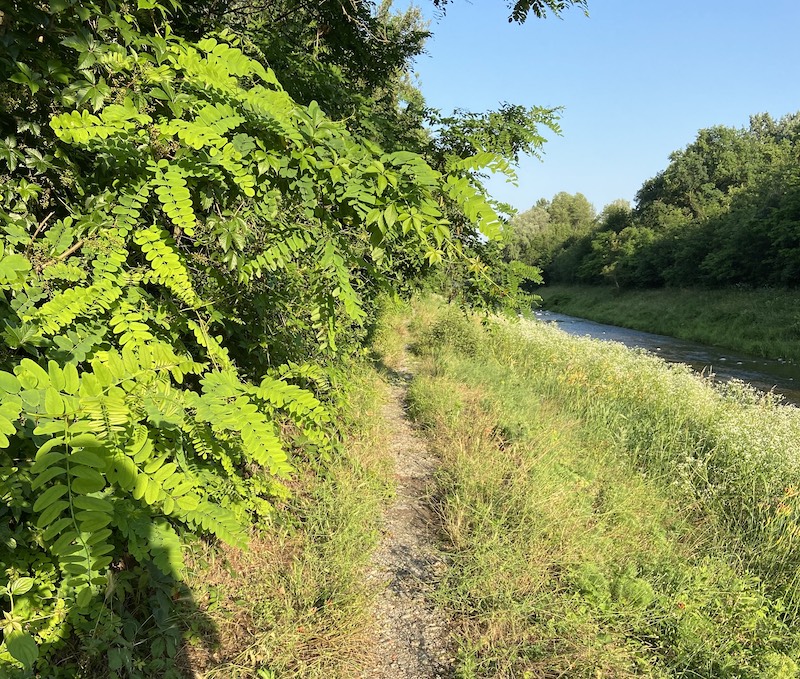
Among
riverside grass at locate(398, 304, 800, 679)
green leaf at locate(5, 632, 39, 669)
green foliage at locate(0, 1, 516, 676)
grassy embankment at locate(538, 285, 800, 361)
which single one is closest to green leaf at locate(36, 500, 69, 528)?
green foliage at locate(0, 1, 516, 676)

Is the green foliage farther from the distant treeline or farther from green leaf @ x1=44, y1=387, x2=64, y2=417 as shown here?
the distant treeline

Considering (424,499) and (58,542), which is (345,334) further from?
(58,542)

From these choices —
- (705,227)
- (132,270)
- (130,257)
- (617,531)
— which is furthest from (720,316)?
(132,270)

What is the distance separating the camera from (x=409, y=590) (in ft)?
10.6

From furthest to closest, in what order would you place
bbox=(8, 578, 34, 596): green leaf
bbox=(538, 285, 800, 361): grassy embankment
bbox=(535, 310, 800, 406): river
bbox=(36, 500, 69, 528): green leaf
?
bbox=(538, 285, 800, 361): grassy embankment
bbox=(535, 310, 800, 406): river
bbox=(8, 578, 34, 596): green leaf
bbox=(36, 500, 69, 528): green leaf

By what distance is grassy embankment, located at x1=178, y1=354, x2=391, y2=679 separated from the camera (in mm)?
2447

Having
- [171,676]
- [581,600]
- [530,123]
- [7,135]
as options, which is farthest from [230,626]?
[530,123]

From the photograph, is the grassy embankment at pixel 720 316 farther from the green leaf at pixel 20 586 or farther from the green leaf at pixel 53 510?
the green leaf at pixel 53 510

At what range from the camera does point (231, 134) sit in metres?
1.74

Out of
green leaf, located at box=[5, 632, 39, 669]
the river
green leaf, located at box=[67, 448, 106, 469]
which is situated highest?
the river

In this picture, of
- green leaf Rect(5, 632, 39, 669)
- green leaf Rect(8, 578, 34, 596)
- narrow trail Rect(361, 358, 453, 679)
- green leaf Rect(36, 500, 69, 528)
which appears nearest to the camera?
green leaf Rect(36, 500, 69, 528)

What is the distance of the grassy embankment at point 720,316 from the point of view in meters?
19.1

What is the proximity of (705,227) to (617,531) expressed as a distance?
37.2 m

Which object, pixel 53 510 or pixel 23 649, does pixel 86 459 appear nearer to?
pixel 53 510
